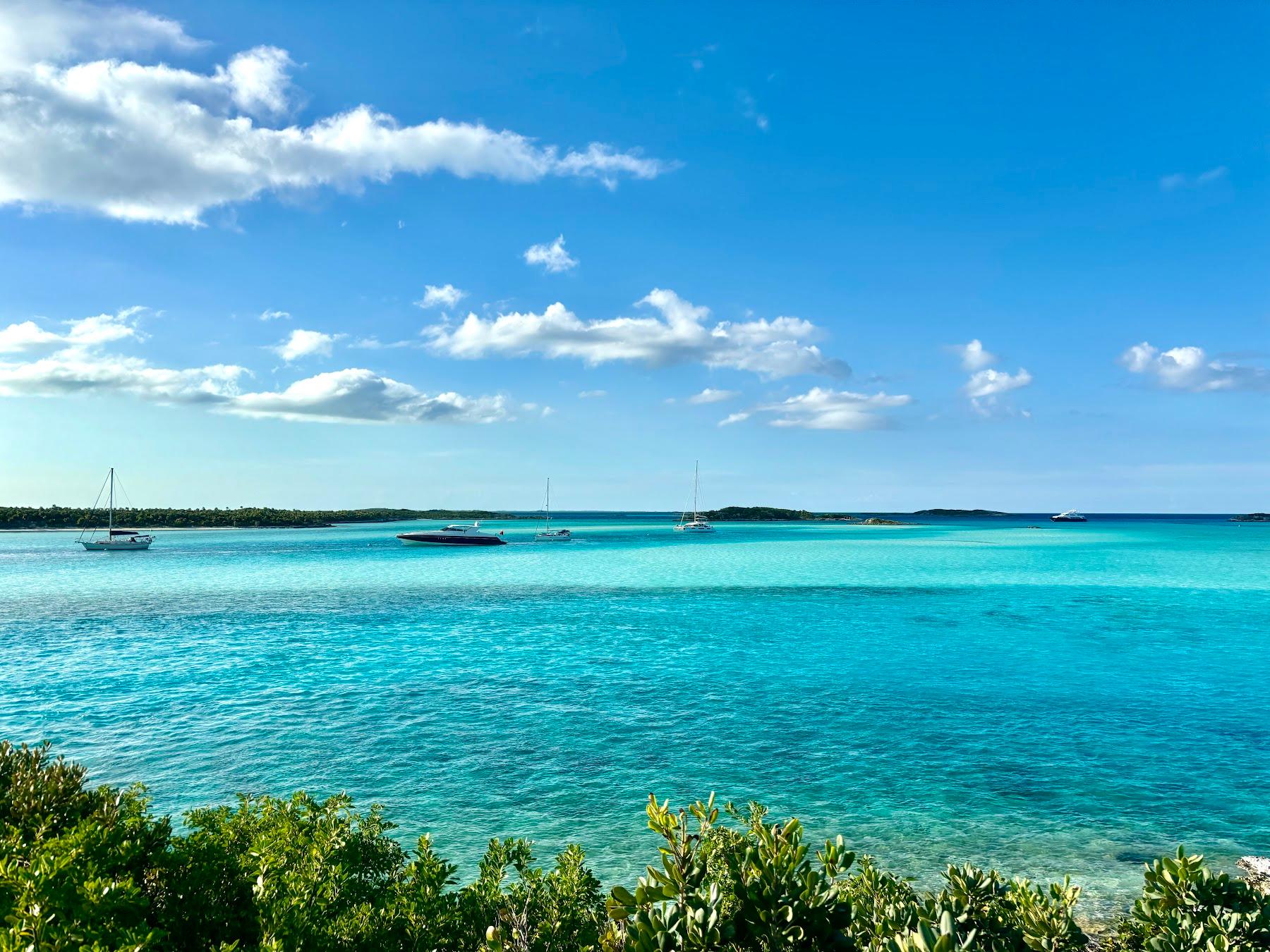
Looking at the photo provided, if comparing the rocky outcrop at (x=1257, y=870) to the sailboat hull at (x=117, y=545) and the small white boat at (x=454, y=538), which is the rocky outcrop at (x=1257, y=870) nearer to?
the small white boat at (x=454, y=538)

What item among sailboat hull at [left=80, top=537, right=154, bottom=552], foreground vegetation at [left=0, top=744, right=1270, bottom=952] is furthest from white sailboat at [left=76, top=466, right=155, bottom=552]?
foreground vegetation at [left=0, top=744, right=1270, bottom=952]

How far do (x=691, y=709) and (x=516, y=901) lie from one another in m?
15.9

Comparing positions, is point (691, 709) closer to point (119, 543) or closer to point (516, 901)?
point (516, 901)

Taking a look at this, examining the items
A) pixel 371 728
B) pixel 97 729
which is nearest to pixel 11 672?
pixel 97 729

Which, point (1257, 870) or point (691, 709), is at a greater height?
point (1257, 870)

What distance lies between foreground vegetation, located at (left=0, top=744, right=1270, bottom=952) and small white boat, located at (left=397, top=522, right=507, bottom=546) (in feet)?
373

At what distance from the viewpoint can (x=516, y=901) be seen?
21.7ft

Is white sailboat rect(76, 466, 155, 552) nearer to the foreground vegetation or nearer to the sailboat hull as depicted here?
the sailboat hull

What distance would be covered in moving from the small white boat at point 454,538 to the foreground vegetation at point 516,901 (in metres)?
114

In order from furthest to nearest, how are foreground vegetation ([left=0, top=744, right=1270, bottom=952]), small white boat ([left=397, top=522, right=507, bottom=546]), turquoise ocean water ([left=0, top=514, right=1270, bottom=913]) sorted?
1. small white boat ([left=397, top=522, right=507, bottom=546])
2. turquoise ocean water ([left=0, top=514, right=1270, bottom=913])
3. foreground vegetation ([left=0, top=744, right=1270, bottom=952])

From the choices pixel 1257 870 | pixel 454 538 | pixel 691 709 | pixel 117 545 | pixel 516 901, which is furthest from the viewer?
pixel 454 538

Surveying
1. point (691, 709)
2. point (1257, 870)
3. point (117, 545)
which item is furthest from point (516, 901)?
point (117, 545)

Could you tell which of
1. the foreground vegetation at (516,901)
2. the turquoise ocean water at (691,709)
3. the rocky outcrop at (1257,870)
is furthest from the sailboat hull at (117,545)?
the rocky outcrop at (1257,870)

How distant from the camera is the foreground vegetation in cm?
498
